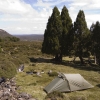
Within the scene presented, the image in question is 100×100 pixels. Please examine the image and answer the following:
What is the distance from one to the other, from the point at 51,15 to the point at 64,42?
6697 mm

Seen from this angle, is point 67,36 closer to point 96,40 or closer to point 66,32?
point 66,32

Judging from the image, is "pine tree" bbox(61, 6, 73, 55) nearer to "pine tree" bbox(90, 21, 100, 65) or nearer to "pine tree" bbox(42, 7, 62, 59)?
"pine tree" bbox(42, 7, 62, 59)

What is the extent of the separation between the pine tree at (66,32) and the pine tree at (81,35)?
1.32 m

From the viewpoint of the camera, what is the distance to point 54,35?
37750 mm

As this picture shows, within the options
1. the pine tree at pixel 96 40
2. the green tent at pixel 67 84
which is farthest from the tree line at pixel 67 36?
the green tent at pixel 67 84

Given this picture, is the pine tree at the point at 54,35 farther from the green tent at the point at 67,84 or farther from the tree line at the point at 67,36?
the green tent at the point at 67,84

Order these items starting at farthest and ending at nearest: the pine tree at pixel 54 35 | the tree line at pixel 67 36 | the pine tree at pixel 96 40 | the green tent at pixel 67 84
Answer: the pine tree at pixel 54 35
the tree line at pixel 67 36
the pine tree at pixel 96 40
the green tent at pixel 67 84

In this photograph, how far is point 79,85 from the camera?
1930cm

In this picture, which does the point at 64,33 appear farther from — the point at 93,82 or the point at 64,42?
the point at 93,82

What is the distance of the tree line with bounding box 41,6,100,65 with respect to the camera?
1422 inches

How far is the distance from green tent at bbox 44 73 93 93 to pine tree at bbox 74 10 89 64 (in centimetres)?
1684

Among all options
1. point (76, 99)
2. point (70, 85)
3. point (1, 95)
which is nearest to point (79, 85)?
point (70, 85)

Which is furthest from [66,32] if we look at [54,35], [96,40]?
[96,40]

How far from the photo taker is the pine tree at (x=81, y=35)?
36.1 m
